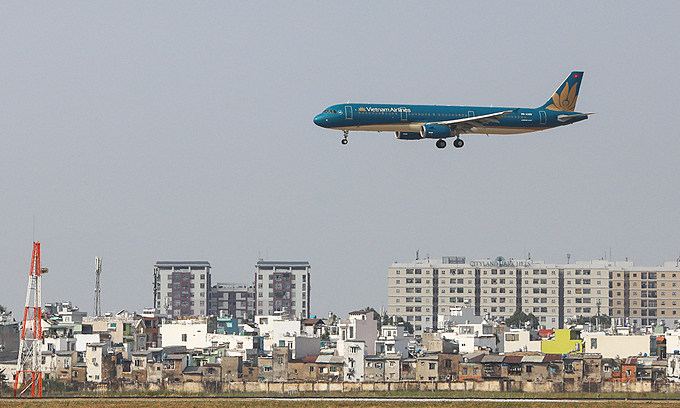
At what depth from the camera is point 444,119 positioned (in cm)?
10006

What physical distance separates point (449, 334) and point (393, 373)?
3904cm

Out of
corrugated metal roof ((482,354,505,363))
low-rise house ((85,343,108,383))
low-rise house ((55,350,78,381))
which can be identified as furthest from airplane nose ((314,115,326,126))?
low-rise house ((55,350,78,381))

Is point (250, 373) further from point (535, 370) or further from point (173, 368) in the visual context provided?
point (535, 370)

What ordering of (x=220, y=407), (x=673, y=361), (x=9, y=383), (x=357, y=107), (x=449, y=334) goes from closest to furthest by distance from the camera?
(x=220, y=407)
(x=357, y=107)
(x=9, y=383)
(x=673, y=361)
(x=449, y=334)

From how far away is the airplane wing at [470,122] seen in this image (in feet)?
324

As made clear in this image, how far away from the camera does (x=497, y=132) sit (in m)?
103

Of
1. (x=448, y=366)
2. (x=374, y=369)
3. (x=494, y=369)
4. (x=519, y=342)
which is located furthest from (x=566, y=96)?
(x=519, y=342)

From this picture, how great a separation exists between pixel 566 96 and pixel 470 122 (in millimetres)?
15676

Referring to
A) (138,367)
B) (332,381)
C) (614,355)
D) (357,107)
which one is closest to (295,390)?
(332,381)

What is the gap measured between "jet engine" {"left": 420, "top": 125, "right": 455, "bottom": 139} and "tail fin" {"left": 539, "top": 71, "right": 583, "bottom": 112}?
14.2m

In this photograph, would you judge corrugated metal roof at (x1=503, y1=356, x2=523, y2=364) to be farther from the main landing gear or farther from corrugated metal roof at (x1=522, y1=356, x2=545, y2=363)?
the main landing gear

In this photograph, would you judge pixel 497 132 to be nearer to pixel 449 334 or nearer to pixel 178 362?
pixel 178 362

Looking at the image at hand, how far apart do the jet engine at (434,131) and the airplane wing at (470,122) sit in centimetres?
70

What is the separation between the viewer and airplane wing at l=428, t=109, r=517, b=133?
9862 centimetres
